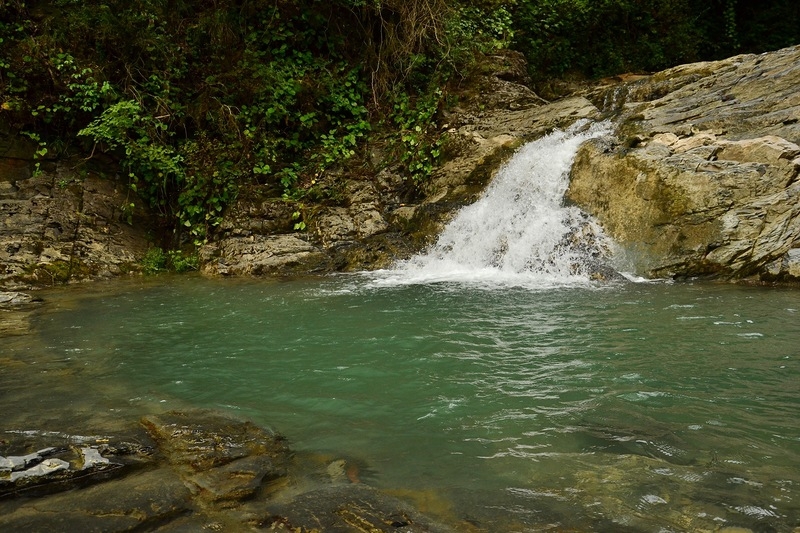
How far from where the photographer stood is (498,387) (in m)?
4.51

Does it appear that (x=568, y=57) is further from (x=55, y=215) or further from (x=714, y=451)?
(x=714, y=451)

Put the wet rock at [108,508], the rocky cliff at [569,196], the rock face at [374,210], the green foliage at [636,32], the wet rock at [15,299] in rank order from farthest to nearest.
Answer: the green foliage at [636,32] → the rock face at [374,210] → the rocky cliff at [569,196] → the wet rock at [15,299] → the wet rock at [108,508]

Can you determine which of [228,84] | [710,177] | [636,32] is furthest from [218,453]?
[636,32]

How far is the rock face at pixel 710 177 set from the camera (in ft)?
26.6

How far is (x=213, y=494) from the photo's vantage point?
117 inches

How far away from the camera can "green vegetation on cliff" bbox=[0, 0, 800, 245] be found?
10.9 metres

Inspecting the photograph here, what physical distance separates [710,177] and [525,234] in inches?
101

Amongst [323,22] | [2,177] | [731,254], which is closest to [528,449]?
[731,254]

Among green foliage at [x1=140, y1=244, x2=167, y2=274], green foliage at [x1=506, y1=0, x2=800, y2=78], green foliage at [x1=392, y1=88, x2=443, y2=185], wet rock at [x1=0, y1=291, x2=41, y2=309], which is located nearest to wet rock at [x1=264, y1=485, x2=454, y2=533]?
wet rock at [x1=0, y1=291, x2=41, y2=309]

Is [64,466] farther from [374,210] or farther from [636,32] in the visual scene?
[636,32]

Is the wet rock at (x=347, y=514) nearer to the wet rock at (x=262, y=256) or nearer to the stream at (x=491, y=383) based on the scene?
the stream at (x=491, y=383)

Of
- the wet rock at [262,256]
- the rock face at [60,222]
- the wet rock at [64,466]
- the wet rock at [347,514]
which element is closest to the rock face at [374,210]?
the wet rock at [262,256]

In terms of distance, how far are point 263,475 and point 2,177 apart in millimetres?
9616

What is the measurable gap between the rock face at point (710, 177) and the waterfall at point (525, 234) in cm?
35
